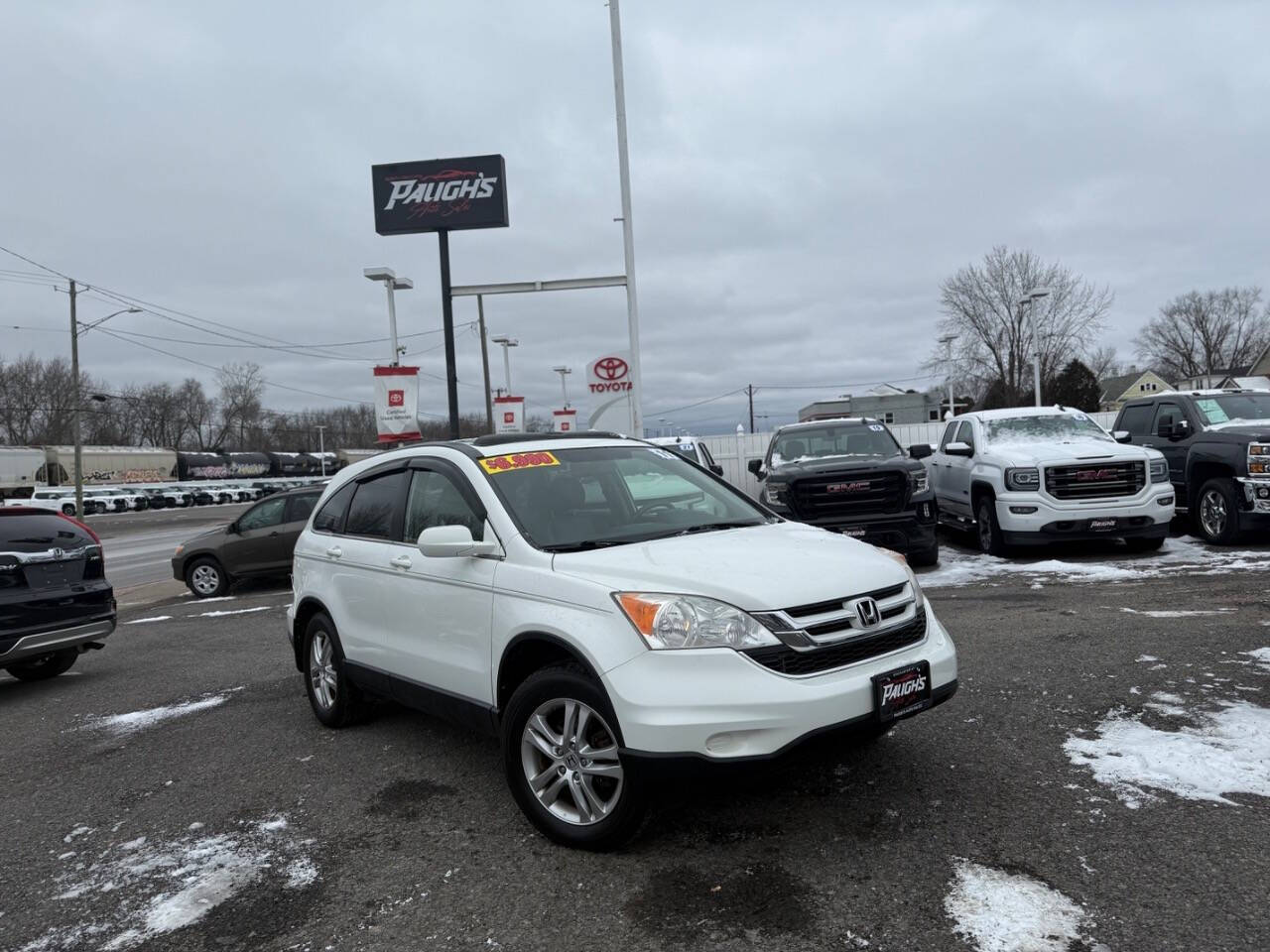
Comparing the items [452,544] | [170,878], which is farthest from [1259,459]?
[170,878]

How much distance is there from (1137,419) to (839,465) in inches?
226

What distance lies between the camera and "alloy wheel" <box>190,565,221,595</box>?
14.5 metres

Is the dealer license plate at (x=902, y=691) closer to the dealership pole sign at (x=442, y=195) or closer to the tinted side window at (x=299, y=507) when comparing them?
the tinted side window at (x=299, y=507)

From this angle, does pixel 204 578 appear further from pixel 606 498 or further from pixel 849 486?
pixel 606 498

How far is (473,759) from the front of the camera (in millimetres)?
4891

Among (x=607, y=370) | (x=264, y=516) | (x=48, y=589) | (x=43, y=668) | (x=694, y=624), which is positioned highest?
(x=607, y=370)

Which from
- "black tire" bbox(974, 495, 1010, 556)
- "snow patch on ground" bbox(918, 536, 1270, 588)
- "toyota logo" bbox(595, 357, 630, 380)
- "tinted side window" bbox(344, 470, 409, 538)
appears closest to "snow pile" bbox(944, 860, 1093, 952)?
"tinted side window" bbox(344, 470, 409, 538)

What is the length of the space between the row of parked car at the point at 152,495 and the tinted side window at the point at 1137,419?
39.6 m

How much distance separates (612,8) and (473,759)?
1628cm

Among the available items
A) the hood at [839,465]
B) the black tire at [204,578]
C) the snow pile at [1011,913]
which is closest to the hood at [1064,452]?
the hood at [839,465]

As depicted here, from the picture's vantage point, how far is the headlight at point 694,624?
10.9ft

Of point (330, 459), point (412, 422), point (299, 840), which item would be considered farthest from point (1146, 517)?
point (330, 459)

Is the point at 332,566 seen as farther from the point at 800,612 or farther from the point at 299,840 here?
the point at 800,612

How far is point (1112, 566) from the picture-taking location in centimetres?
973
